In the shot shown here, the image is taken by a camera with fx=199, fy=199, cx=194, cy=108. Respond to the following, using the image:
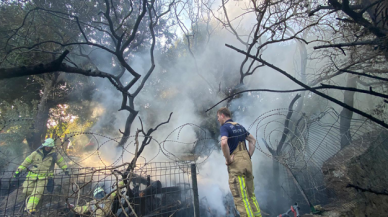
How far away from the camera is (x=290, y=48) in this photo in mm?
13305

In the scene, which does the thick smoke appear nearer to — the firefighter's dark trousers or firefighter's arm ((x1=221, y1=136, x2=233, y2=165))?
the firefighter's dark trousers

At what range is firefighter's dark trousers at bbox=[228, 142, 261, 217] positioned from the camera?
3.11 m

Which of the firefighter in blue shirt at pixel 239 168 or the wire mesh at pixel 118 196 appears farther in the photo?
the firefighter in blue shirt at pixel 239 168

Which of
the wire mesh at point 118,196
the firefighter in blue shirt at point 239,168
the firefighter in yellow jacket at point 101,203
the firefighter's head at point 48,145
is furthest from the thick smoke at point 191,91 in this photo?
the firefighter in yellow jacket at point 101,203

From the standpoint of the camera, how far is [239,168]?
10.9 feet

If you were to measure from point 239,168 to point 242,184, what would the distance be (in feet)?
0.83

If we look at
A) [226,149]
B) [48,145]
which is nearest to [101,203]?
[226,149]

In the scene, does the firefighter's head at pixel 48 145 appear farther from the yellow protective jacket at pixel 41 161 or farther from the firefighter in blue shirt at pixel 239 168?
the firefighter in blue shirt at pixel 239 168

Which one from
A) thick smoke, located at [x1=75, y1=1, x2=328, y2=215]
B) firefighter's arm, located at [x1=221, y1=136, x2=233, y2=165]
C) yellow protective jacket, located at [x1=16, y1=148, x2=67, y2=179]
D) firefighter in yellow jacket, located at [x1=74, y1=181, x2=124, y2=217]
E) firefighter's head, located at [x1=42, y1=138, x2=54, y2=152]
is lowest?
firefighter in yellow jacket, located at [x1=74, y1=181, x2=124, y2=217]

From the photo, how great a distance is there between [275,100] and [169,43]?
7.76 m

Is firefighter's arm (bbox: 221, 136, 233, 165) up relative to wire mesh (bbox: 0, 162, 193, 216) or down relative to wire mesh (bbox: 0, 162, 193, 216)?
up

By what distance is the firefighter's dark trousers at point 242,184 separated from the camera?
311 cm

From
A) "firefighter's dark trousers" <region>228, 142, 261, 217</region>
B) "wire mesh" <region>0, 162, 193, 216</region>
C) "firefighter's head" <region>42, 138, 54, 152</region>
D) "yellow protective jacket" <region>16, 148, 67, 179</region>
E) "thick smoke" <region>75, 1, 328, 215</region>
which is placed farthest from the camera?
"thick smoke" <region>75, 1, 328, 215</region>

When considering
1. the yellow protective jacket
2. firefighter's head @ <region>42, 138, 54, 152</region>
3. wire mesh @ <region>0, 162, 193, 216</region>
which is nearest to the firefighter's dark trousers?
wire mesh @ <region>0, 162, 193, 216</region>
